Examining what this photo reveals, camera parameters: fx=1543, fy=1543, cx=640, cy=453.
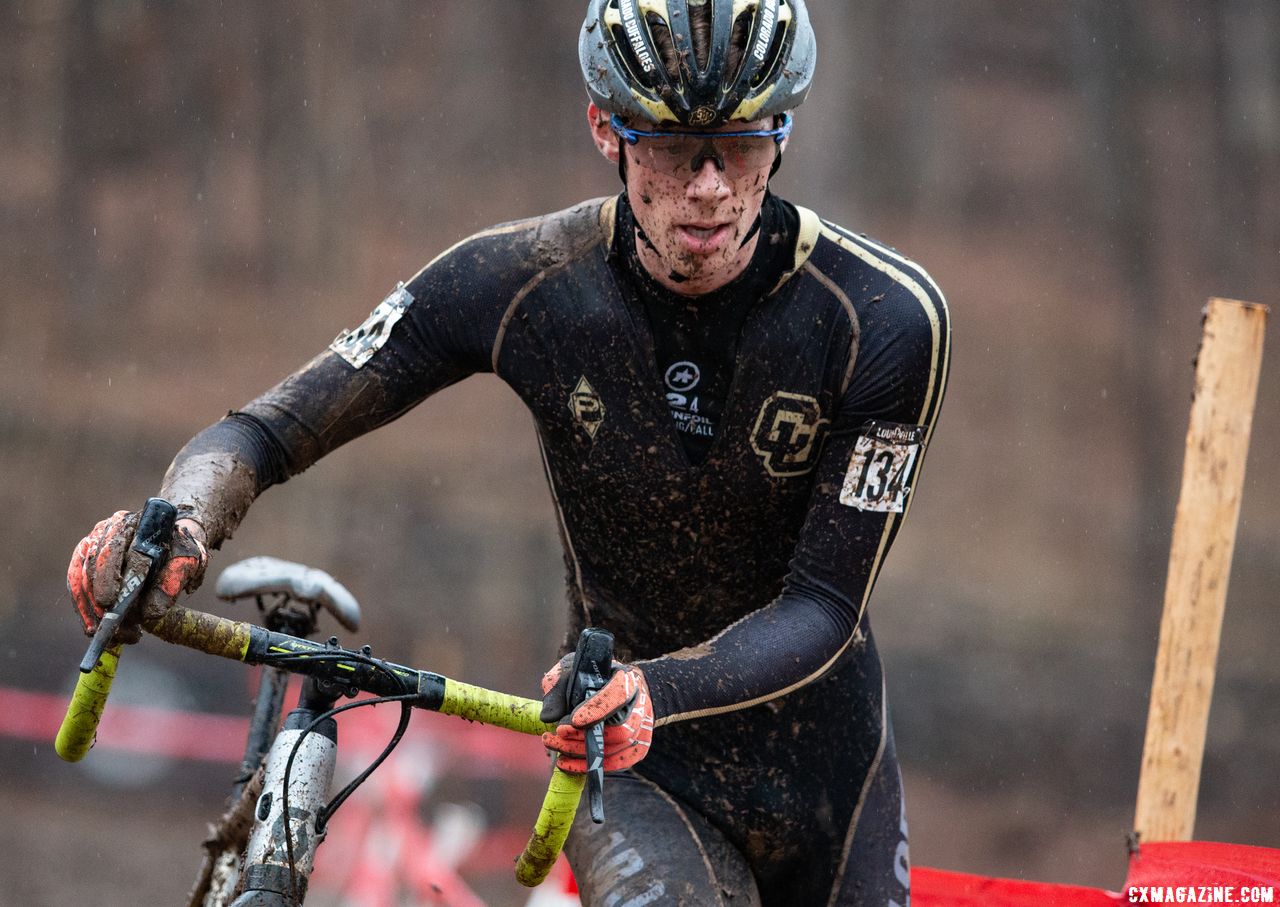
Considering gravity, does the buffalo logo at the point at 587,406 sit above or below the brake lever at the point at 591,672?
above

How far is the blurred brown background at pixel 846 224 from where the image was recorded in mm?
7359

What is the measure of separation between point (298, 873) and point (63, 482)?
17.3ft

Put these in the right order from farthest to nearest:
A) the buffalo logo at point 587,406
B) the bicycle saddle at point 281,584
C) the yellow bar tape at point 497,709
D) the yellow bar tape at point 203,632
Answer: the bicycle saddle at point 281,584, the buffalo logo at point 587,406, the yellow bar tape at point 497,709, the yellow bar tape at point 203,632

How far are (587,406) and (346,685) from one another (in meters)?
0.76

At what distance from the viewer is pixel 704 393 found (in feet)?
9.58

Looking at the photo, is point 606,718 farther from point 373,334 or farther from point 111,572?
point 373,334

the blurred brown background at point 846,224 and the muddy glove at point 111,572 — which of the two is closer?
the muddy glove at point 111,572

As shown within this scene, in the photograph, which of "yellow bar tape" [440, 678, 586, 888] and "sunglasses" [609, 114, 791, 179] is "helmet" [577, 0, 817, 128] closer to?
"sunglasses" [609, 114, 791, 179]

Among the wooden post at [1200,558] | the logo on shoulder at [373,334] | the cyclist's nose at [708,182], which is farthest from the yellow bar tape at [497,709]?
the wooden post at [1200,558]

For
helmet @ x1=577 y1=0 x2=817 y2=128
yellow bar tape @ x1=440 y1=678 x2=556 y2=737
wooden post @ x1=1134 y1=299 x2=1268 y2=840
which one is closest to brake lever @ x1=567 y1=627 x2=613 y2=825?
yellow bar tape @ x1=440 y1=678 x2=556 y2=737

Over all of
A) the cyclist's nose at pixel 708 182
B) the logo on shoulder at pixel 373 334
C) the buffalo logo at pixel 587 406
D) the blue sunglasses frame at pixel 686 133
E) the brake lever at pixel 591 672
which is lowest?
the brake lever at pixel 591 672

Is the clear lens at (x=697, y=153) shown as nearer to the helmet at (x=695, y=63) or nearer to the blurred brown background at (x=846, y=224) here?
the helmet at (x=695, y=63)

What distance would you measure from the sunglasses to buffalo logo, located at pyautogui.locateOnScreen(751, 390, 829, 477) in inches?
17.1

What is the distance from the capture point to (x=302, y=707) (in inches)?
112
